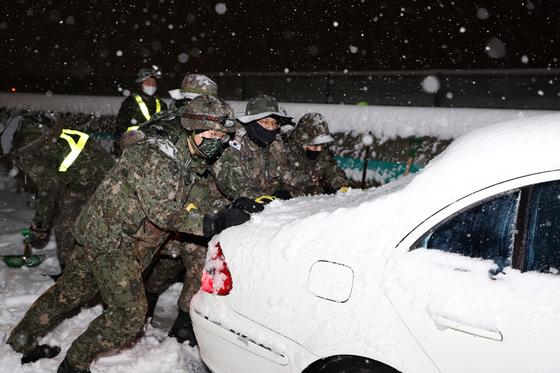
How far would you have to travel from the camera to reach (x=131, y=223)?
2420 millimetres

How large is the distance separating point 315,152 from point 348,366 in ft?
9.78

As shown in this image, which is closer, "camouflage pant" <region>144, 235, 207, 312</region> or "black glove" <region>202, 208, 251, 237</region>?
"black glove" <region>202, 208, 251, 237</region>

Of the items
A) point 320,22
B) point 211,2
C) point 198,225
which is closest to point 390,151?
point 198,225

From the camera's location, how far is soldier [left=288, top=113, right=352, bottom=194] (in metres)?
4.32

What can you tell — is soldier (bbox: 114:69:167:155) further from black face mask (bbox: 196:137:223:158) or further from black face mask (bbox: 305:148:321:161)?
black face mask (bbox: 196:137:223:158)

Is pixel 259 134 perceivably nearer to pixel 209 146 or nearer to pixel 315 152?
pixel 315 152

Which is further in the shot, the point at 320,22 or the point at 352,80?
the point at 320,22

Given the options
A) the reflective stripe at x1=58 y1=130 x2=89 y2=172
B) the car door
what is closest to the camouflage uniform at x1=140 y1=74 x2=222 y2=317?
the reflective stripe at x1=58 y1=130 x2=89 y2=172

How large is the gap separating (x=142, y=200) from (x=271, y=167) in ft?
5.69

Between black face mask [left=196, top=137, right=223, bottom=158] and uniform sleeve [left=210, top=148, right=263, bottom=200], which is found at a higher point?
black face mask [left=196, top=137, right=223, bottom=158]

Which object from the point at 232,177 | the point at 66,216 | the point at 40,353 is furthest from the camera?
the point at 66,216

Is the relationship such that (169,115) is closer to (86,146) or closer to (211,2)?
(86,146)

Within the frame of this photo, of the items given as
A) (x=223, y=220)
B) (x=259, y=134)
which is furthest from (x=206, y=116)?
(x=259, y=134)

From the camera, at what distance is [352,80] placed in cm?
714
